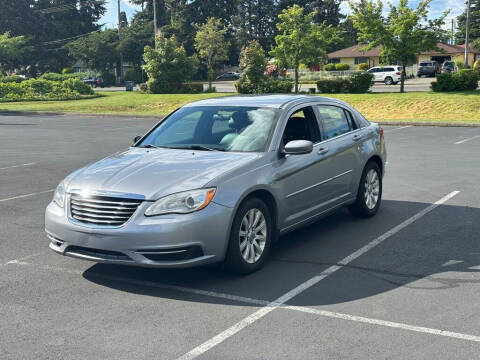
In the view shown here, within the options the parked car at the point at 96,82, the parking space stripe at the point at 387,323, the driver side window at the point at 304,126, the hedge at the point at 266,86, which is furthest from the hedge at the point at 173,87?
the parking space stripe at the point at 387,323

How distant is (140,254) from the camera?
18.5 feet

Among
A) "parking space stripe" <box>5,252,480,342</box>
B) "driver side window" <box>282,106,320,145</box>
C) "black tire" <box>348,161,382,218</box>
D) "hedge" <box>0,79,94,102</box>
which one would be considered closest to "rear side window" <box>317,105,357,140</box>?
"driver side window" <box>282,106,320,145</box>

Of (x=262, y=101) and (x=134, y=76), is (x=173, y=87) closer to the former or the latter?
(x=134, y=76)

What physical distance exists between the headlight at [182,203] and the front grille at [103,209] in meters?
0.18

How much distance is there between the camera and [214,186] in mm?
5840

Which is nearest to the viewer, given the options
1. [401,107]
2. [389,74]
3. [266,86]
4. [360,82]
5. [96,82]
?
[401,107]

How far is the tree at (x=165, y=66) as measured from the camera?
4569cm

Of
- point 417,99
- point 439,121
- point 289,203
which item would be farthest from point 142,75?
point 289,203

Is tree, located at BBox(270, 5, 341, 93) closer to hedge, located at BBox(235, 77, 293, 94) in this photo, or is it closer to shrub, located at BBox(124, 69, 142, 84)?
hedge, located at BBox(235, 77, 293, 94)

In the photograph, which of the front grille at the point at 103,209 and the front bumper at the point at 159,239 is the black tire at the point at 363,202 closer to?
the front bumper at the point at 159,239

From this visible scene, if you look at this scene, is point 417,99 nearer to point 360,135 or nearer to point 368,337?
point 360,135

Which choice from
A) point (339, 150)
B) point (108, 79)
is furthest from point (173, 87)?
point (339, 150)

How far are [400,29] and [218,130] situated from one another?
29790 millimetres

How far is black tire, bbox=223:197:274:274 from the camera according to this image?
5938mm
